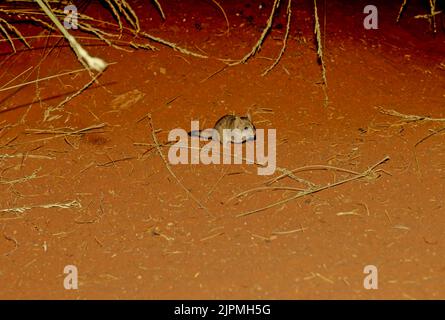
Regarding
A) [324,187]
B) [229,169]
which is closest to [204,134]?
[229,169]

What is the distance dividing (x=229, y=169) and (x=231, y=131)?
0.28 metres

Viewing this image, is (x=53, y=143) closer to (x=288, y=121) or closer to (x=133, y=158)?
(x=133, y=158)

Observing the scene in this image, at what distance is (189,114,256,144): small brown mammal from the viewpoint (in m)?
2.59

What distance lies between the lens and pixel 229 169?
2.42m

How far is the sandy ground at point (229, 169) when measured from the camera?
70.3 inches

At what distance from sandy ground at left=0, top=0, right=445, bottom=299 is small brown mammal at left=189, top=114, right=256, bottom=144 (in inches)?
6.1

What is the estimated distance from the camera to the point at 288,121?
2.79 metres

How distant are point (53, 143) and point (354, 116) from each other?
6.07ft

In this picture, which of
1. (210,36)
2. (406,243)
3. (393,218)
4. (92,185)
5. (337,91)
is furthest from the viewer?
(210,36)

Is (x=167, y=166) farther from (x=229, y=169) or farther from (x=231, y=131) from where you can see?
(x=231, y=131)

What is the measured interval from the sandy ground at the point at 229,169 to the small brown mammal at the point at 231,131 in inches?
6.1

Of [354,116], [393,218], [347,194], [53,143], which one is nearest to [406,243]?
[393,218]

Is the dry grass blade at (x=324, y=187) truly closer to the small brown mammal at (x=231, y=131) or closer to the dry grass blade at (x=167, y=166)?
the dry grass blade at (x=167, y=166)

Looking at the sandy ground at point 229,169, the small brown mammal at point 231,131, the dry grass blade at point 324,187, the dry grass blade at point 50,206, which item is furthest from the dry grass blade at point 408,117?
the dry grass blade at point 50,206
